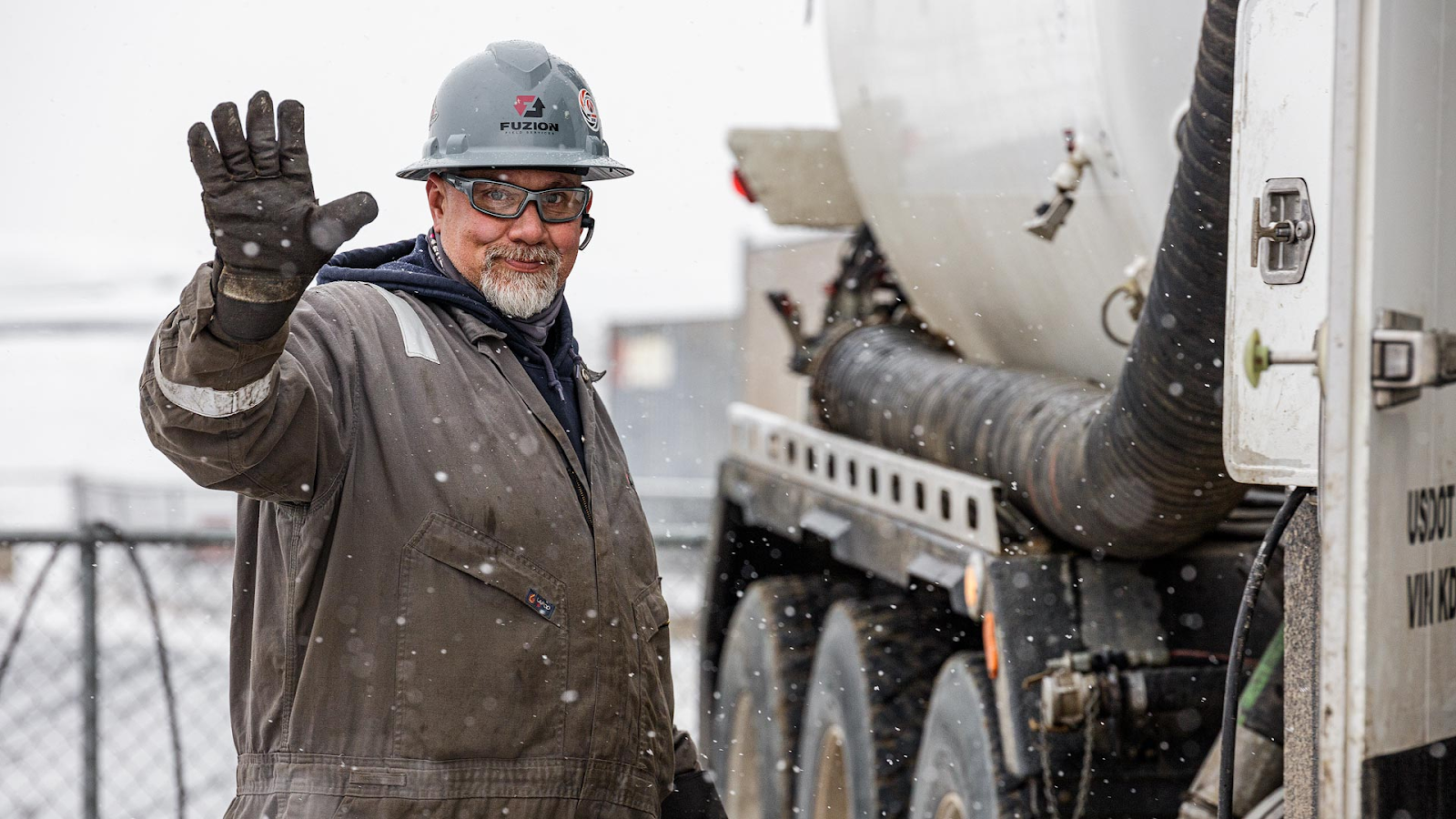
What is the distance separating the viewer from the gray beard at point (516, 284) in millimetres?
2684

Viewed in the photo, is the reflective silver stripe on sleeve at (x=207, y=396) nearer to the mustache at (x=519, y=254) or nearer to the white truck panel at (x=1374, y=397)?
the mustache at (x=519, y=254)

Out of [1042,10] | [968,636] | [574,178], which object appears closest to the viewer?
[574,178]

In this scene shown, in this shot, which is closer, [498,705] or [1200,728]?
[498,705]

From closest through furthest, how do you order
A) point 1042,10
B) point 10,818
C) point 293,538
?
point 293,538 < point 1042,10 < point 10,818

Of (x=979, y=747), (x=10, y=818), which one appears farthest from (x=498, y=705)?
(x=10, y=818)

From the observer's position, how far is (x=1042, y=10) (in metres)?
Result: 3.28

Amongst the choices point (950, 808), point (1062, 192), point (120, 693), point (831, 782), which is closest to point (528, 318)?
point (1062, 192)

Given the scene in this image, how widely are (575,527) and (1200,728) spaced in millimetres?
1561

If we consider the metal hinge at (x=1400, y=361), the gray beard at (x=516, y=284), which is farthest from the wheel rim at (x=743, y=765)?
the metal hinge at (x=1400, y=361)

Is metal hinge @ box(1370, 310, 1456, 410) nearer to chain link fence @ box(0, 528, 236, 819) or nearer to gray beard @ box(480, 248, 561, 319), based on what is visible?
gray beard @ box(480, 248, 561, 319)

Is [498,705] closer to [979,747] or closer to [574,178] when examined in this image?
[574,178]

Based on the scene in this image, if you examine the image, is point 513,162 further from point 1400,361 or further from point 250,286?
point 1400,361

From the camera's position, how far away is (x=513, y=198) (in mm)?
2732

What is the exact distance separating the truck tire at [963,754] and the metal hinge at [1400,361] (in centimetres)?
197
